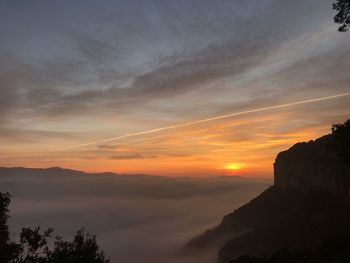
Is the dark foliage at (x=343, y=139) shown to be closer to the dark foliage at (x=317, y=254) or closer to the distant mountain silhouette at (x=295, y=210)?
the dark foliage at (x=317, y=254)

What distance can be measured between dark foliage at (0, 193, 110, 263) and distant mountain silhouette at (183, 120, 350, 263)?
255 ft

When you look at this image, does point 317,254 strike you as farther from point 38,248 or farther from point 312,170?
point 312,170

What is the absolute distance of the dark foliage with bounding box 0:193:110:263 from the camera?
30.3 meters

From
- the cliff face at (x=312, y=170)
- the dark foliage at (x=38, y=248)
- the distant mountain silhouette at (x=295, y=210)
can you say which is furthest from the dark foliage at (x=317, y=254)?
the cliff face at (x=312, y=170)

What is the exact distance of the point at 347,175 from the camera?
134125mm

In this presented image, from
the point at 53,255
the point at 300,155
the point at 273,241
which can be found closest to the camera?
the point at 53,255

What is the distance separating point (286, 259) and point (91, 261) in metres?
17.3

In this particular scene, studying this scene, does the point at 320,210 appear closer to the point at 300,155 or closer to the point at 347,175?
the point at 347,175

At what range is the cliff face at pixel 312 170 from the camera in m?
139

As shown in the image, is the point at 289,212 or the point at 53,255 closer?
the point at 53,255

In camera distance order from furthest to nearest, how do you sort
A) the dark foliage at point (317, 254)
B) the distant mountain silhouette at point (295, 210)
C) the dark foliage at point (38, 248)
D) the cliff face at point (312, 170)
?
the cliff face at point (312, 170) < the distant mountain silhouette at point (295, 210) < the dark foliage at point (317, 254) < the dark foliage at point (38, 248)

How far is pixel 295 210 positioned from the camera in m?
152

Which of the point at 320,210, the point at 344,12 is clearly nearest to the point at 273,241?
the point at 320,210

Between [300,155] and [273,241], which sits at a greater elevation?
[300,155]
